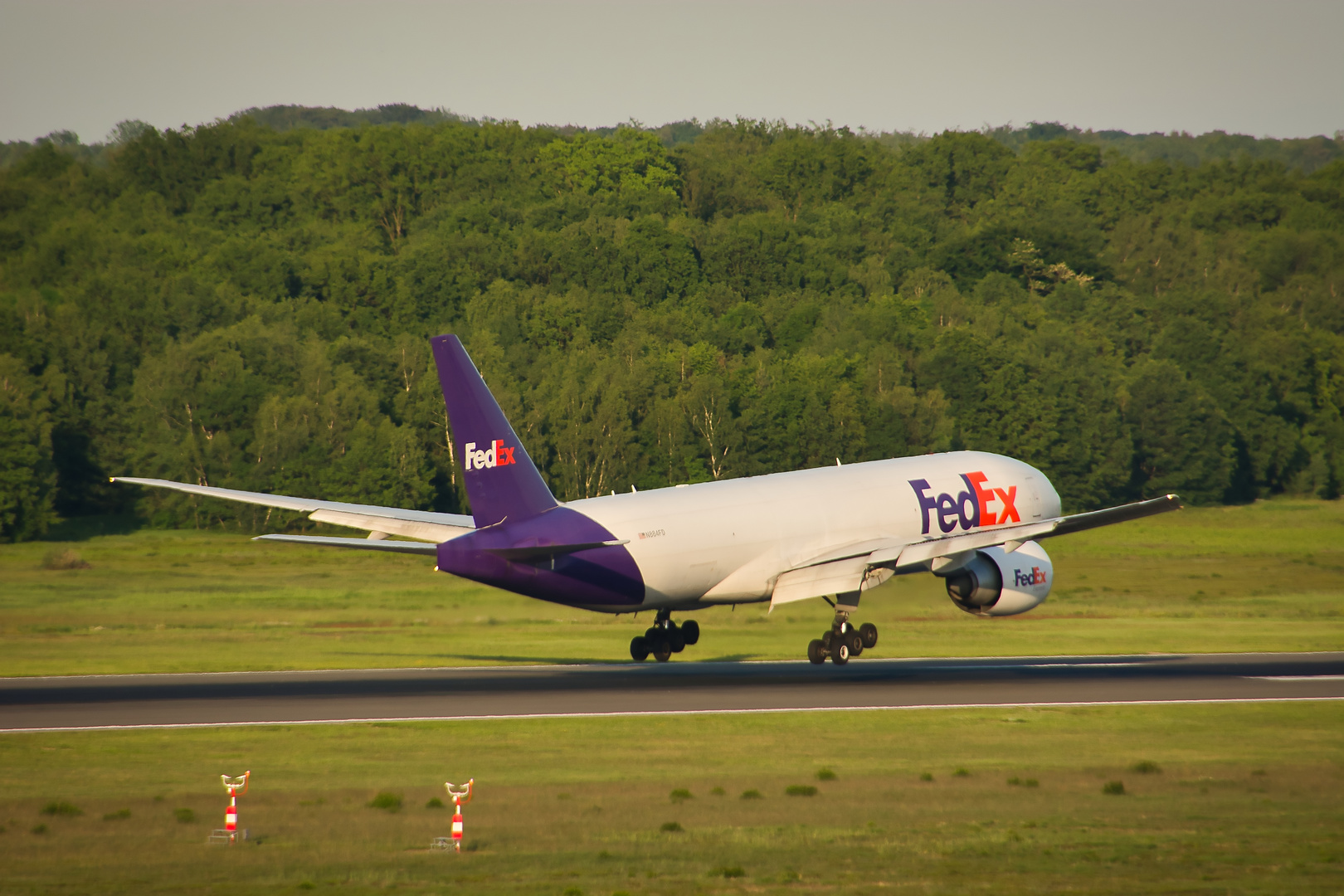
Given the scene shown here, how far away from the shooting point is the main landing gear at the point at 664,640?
43.8 metres

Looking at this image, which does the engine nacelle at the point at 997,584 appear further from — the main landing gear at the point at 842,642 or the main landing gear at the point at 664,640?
the main landing gear at the point at 664,640

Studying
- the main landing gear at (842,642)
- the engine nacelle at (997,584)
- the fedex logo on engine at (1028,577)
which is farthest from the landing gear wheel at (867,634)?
the fedex logo on engine at (1028,577)

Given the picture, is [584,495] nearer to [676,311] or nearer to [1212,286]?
[676,311]

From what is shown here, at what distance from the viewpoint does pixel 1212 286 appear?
563ft

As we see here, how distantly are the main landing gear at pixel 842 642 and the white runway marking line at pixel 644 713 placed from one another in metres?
8.67

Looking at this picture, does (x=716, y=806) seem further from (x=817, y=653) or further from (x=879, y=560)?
(x=817, y=653)

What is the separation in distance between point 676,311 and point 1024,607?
325 feet

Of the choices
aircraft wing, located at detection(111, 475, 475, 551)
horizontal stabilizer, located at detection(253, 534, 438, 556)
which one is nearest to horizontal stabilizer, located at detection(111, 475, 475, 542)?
aircraft wing, located at detection(111, 475, 475, 551)

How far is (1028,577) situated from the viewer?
145ft

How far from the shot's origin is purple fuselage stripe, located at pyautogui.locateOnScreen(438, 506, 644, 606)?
36.9 m

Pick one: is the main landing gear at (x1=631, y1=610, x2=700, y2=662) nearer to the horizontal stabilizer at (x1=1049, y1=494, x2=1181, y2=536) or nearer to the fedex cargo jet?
the fedex cargo jet

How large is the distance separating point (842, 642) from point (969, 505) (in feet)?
23.8

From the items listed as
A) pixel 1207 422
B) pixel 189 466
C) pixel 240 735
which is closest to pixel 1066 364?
pixel 1207 422

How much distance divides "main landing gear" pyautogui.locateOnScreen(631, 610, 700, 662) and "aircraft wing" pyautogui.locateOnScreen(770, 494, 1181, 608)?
302 centimetres
